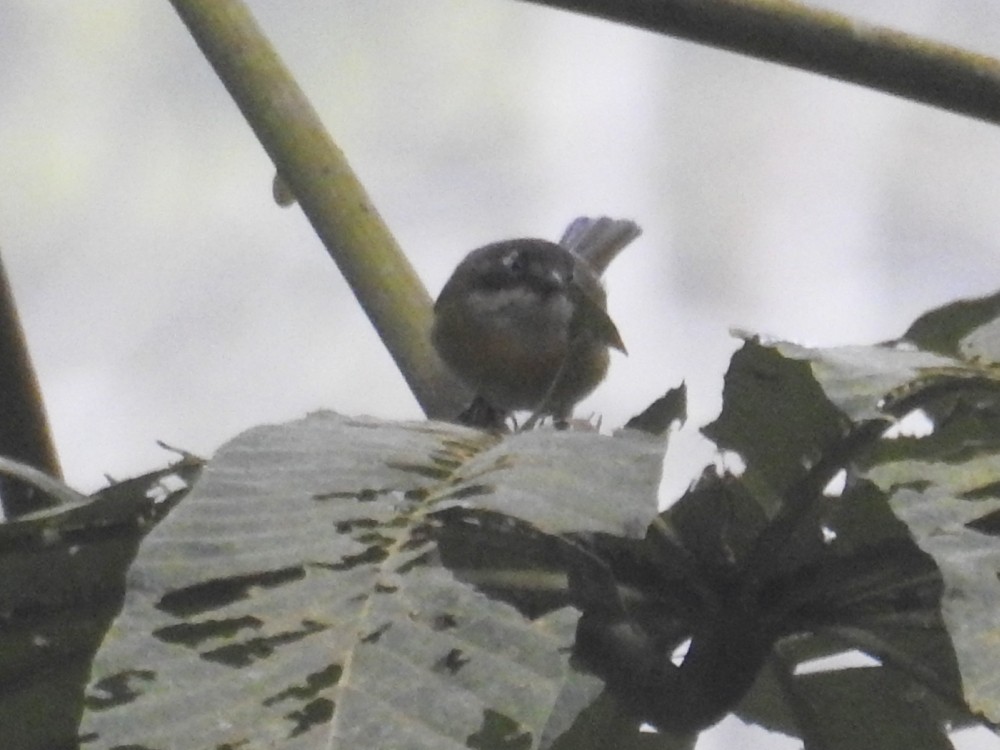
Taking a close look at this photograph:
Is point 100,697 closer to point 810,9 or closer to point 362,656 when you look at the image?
point 362,656

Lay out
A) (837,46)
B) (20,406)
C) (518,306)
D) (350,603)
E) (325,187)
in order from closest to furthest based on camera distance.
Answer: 1. (350,603)
2. (837,46)
3. (20,406)
4. (325,187)
5. (518,306)

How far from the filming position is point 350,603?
0.97 feet

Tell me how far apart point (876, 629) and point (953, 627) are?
0.43 ft

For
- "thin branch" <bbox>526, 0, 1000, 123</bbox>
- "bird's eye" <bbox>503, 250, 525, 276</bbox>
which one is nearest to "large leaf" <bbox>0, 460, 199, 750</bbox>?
"thin branch" <bbox>526, 0, 1000, 123</bbox>

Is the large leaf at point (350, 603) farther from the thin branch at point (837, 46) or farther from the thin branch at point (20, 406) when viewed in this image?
the thin branch at point (20, 406)

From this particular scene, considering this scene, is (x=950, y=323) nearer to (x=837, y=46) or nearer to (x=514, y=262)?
(x=837, y=46)

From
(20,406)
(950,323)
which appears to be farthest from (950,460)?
(20,406)

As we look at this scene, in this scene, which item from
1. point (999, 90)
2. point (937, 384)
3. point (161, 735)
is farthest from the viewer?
point (999, 90)

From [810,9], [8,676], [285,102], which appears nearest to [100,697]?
[8,676]

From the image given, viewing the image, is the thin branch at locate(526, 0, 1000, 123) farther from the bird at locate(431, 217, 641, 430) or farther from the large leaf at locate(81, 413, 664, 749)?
the bird at locate(431, 217, 641, 430)

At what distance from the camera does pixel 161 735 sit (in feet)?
0.85

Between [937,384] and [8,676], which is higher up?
[937,384]

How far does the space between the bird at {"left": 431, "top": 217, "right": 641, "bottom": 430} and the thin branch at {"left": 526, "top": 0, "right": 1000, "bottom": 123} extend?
1.04 m

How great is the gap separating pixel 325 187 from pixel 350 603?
543 mm
